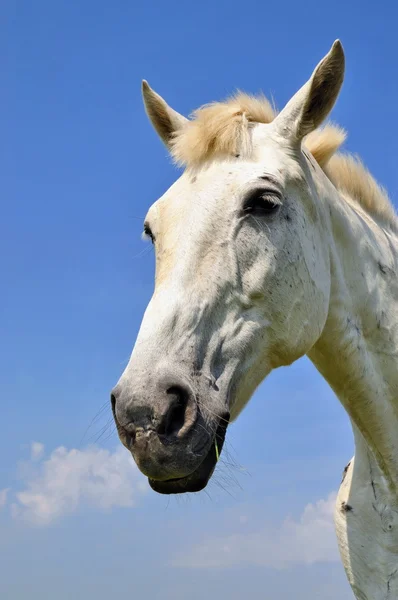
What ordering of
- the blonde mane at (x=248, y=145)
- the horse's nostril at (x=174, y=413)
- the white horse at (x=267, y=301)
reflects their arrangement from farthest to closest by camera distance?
1. the blonde mane at (x=248, y=145)
2. the white horse at (x=267, y=301)
3. the horse's nostril at (x=174, y=413)

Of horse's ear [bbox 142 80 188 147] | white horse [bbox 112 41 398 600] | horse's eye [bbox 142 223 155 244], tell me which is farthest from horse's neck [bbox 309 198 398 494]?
horse's ear [bbox 142 80 188 147]

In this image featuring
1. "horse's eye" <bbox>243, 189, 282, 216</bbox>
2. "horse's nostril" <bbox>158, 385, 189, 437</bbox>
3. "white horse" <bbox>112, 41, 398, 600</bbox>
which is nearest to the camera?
"horse's nostril" <bbox>158, 385, 189, 437</bbox>

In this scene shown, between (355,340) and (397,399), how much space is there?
0.48 meters

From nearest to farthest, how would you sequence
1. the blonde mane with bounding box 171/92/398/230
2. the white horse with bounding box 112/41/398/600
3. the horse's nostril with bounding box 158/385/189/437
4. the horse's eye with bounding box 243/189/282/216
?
the horse's nostril with bounding box 158/385/189/437
the white horse with bounding box 112/41/398/600
the horse's eye with bounding box 243/189/282/216
the blonde mane with bounding box 171/92/398/230

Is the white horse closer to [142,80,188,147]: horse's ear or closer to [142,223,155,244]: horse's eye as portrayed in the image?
[142,80,188,147]: horse's ear

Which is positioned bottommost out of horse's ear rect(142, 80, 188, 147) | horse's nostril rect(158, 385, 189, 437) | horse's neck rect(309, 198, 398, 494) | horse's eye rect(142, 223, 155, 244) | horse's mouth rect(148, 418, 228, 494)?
horse's mouth rect(148, 418, 228, 494)

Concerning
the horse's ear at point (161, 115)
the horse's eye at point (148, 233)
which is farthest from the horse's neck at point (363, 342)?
the horse's ear at point (161, 115)

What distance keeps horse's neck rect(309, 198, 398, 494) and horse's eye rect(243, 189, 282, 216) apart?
0.61 m

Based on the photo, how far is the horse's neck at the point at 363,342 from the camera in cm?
413

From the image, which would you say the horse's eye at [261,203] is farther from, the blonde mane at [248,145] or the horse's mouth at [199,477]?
the horse's mouth at [199,477]

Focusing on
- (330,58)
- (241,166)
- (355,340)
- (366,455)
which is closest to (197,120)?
(241,166)

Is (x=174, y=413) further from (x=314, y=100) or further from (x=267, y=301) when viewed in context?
(x=314, y=100)

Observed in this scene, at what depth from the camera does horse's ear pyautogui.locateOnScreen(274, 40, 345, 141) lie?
4109 mm

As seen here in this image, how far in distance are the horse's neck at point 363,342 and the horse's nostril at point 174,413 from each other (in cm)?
136
